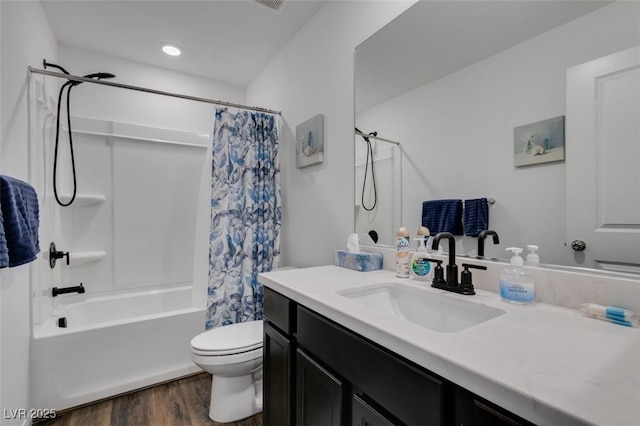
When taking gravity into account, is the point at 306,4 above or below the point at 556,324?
above

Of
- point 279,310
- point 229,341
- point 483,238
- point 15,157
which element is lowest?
point 229,341

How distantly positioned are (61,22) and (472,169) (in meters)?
2.93

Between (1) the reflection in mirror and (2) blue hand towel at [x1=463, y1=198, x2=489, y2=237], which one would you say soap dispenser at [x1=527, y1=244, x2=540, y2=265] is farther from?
(1) the reflection in mirror

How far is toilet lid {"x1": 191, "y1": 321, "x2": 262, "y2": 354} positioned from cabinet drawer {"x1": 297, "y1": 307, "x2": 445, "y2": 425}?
0.82 m

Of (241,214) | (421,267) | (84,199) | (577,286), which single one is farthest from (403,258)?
(84,199)

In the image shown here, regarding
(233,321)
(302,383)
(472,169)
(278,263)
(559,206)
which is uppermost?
(472,169)

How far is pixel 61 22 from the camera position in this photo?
212 cm

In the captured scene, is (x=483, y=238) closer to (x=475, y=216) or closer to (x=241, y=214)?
(x=475, y=216)

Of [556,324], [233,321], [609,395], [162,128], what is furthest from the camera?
[162,128]

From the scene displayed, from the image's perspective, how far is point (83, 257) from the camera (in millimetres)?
2395

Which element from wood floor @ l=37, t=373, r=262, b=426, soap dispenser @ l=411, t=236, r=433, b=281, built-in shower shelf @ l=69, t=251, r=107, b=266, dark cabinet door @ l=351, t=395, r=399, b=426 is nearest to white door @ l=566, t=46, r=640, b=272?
soap dispenser @ l=411, t=236, r=433, b=281

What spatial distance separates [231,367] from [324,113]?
Answer: 1634 mm

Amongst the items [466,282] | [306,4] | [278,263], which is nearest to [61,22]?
[306,4]

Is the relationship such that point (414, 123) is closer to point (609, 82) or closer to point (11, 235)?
point (609, 82)
